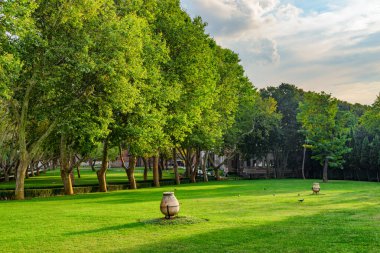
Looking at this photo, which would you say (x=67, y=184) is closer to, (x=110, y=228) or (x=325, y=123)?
(x=110, y=228)

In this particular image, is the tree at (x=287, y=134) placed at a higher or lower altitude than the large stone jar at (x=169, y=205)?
higher

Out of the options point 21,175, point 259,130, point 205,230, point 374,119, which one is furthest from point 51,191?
point 374,119

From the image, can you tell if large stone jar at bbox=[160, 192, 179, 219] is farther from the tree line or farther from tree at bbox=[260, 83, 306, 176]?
tree at bbox=[260, 83, 306, 176]

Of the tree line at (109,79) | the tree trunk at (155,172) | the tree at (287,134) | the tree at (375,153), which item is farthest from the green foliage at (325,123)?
the tree trunk at (155,172)

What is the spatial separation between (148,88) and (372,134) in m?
38.8

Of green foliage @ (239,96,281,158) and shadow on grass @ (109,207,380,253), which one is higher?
green foliage @ (239,96,281,158)

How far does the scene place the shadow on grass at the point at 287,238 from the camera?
12.1 meters

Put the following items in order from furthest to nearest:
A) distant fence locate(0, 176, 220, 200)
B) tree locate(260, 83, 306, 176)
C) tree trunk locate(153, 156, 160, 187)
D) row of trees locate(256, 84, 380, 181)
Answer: tree locate(260, 83, 306, 176), row of trees locate(256, 84, 380, 181), tree trunk locate(153, 156, 160, 187), distant fence locate(0, 176, 220, 200)

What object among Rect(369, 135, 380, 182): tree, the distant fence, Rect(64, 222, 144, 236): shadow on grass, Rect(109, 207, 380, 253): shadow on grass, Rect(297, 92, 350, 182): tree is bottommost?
Rect(109, 207, 380, 253): shadow on grass

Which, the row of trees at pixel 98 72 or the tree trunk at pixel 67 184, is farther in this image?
the tree trunk at pixel 67 184

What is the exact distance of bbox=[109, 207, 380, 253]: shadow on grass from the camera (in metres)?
12.1

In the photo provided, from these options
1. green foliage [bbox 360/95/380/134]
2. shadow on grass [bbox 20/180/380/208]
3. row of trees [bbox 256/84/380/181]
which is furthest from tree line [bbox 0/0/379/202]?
green foliage [bbox 360/95/380/134]

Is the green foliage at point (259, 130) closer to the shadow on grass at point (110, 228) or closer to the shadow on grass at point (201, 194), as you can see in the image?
the shadow on grass at point (201, 194)

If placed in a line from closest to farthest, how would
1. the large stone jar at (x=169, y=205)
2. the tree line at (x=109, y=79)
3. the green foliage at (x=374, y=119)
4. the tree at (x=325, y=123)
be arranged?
the large stone jar at (x=169, y=205), the tree line at (x=109, y=79), the tree at (x=325, y=123), the green foliage at (x=374, y=119)
